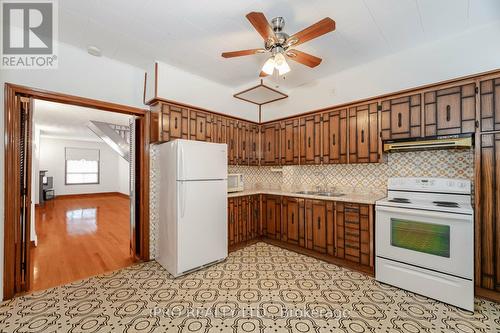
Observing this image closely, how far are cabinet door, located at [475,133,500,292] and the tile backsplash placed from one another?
30 cm

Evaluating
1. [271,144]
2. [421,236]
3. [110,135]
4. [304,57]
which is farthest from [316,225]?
[110,135]

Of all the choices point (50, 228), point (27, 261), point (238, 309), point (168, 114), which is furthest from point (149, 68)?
point (50, 228)

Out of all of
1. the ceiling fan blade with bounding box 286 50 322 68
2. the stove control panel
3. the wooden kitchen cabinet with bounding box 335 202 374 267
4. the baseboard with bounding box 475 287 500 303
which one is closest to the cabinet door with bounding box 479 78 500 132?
the stove control panel

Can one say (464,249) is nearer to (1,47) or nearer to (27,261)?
(27,261)

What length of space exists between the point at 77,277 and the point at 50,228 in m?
3.18

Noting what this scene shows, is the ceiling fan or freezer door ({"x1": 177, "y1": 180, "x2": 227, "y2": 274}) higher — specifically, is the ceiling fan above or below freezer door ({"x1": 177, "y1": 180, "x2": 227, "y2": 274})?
above

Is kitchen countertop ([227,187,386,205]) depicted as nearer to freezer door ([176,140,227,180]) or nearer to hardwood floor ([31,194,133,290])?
freezer door ([176,140,227,180])

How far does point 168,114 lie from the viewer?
3041 mm

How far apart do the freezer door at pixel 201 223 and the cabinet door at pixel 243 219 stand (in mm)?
477

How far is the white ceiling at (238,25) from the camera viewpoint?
1971 mm

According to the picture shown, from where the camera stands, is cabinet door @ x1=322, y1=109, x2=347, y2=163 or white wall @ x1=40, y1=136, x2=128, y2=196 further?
white wall @ x1=40, y1=136, x2=128, y2=196

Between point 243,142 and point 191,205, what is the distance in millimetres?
1801

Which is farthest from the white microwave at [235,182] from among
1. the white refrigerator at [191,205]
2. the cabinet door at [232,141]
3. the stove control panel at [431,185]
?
the stove control panel at [431,185]

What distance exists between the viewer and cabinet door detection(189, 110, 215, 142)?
3312 mm
